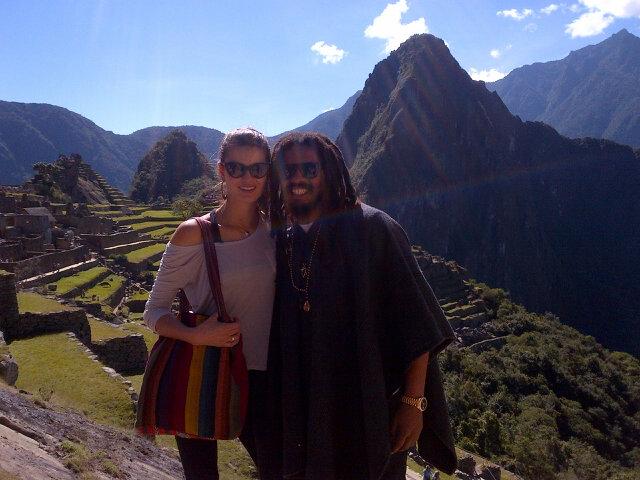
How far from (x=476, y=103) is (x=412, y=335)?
10967 centimetres

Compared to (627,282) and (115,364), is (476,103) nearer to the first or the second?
(627,282)

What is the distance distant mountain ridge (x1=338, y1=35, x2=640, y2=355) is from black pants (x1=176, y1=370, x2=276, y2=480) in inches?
3402

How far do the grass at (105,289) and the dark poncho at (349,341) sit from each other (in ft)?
40.6

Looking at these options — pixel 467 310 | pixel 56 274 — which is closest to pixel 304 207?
pixel 56 274

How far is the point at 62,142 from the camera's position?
4259 inches

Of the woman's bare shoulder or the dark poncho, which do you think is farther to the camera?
the woman's bare shoulder

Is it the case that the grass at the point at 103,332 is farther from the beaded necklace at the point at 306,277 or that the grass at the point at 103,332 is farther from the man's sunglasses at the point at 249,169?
the beaded necklace at the point at 306,277

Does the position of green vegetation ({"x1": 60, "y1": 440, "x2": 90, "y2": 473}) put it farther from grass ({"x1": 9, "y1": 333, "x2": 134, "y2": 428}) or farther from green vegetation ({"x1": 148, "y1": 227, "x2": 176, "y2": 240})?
green vegetation ({"x1": 148, "y1": 227, "x2": 176, "y2": 240})

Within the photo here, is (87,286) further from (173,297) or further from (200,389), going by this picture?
(200,389)

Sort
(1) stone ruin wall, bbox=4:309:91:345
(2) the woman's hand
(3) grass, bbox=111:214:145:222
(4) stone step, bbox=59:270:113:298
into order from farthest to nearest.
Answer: (3) grass, bbox=111:214:145:222
(4) stone step, bbox=59:270:113:298
(1) stone ruin wall, bbox=4:309:91:345
(2) the woman's hand

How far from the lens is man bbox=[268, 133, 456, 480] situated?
1881 millimetres

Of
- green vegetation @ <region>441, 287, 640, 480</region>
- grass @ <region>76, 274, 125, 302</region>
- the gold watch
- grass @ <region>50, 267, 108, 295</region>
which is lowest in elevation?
green vegetation @ <region>441, 287, 640, 480</region>


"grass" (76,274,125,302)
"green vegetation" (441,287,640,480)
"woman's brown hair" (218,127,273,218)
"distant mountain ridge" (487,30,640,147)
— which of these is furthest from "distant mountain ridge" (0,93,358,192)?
"distant mountain ridge" (487,30,640,147)

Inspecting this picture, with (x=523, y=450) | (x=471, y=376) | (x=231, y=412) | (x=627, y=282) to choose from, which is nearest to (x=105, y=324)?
(x=231, y=412)
